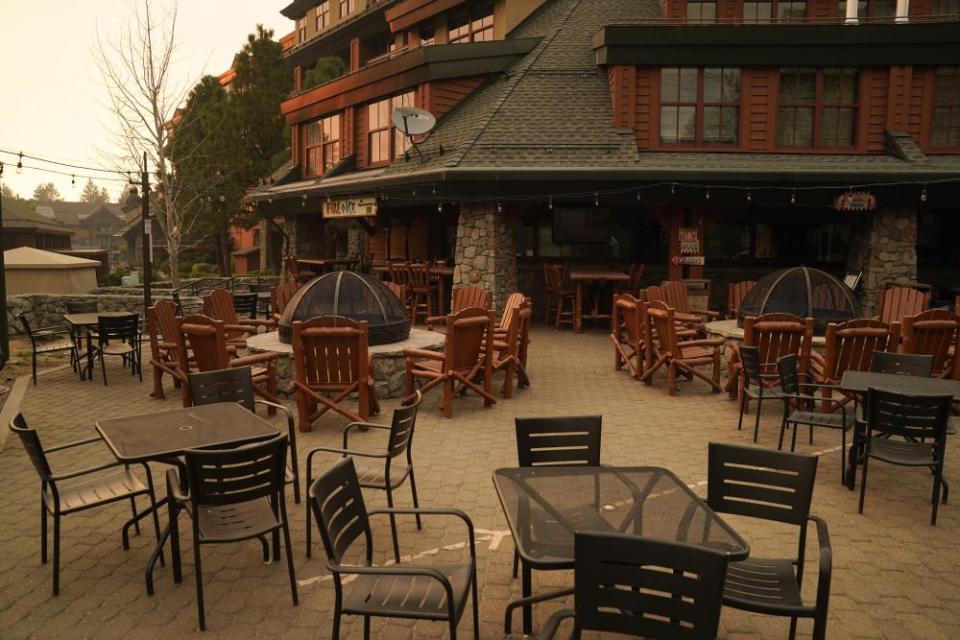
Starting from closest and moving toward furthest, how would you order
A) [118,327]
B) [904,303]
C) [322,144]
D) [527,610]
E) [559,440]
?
[527,610]
[559,440]
[118,327]
[904,303]
[322,144]

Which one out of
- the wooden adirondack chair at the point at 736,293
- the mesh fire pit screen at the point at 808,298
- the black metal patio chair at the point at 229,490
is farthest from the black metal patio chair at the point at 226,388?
the wooden adirondack chair at the point at 736,293

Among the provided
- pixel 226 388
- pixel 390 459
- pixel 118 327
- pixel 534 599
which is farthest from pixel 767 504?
pixel 118 327

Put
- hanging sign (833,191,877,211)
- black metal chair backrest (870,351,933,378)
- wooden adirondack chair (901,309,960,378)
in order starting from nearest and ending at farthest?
black metal chair backrest (870,351,933,378), wooden adirondack chair (901,309,960,378), hanging sign (833,191,877,211)

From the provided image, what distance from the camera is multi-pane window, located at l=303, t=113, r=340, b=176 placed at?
21453mm

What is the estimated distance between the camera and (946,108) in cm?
1544

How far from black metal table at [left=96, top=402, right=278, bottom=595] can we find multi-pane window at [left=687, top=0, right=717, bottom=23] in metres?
16.0

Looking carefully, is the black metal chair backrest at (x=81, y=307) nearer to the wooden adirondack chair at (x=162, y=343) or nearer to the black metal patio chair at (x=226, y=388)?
the wooden adirondack chair at (x=162, y=343)

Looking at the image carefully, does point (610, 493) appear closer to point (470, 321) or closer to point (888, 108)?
point (470, 321)

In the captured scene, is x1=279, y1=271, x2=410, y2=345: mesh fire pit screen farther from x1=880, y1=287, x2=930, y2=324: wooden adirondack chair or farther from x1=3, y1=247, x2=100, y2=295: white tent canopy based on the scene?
x1=3, y1=247, x2=100, y2=295: white tent canopy

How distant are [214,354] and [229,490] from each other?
4689mm

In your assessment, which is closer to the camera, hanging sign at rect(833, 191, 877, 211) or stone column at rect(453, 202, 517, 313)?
hanging sign at rect(833, 191, 877, 211)

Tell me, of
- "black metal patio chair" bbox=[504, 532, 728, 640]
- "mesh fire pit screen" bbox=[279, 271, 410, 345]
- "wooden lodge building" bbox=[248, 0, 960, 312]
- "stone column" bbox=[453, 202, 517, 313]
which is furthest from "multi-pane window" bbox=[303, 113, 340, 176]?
"black metal patio chair" bbox=[504, 532, 728, 640]

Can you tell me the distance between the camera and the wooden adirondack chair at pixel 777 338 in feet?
27.4

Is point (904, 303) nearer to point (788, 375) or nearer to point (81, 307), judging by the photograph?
point (788, 375)
